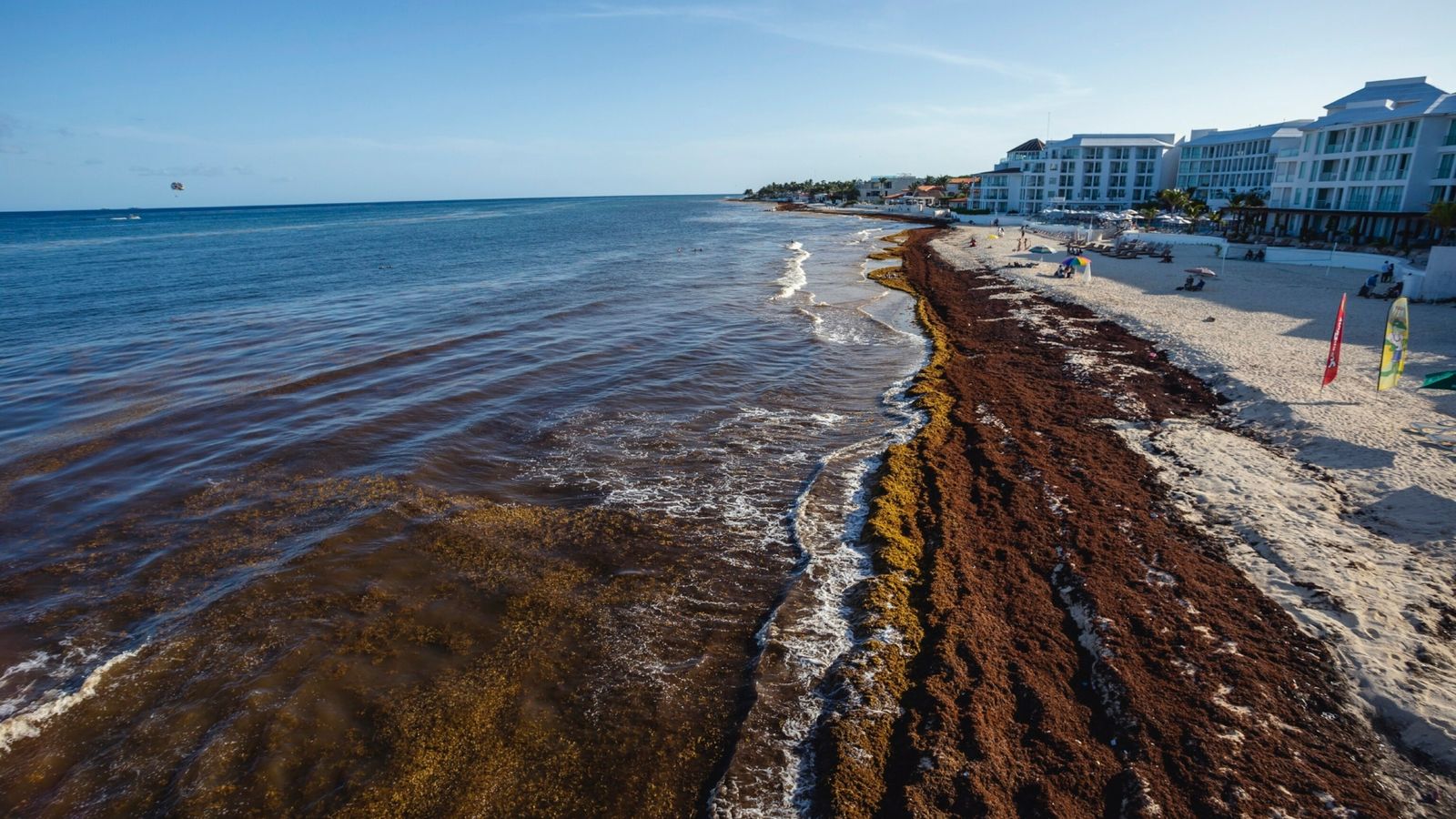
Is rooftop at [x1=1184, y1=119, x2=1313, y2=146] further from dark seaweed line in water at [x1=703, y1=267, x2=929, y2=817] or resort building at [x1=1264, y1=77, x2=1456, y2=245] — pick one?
dark seaweed line in water at [x1=703, y1=267, x2=929, y2=817]

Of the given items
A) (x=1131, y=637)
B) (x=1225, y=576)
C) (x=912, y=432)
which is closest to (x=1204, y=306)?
(x=912, y=432)

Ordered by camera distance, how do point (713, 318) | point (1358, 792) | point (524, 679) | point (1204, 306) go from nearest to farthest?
point (1358, 792), point (524, 679), point (1204, 306), point (713, 318)

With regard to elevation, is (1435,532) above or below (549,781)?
above

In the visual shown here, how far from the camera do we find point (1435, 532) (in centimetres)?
1196

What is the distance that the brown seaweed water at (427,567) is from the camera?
8555 millimetres

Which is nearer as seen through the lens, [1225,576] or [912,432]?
[1225,576]

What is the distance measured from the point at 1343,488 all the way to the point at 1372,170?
5556 cm

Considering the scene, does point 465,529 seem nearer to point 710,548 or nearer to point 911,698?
point 710,548

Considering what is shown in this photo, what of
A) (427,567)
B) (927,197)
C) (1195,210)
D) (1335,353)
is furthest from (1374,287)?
(927,197)

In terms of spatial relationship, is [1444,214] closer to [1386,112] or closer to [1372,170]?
[1372,170]

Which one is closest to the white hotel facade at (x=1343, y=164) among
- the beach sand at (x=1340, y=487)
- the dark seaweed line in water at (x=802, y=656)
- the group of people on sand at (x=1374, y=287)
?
the group of people on sand at (x=1374, y=287)

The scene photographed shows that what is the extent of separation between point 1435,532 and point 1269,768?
792 cm

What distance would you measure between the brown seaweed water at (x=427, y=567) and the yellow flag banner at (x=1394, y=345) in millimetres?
12473

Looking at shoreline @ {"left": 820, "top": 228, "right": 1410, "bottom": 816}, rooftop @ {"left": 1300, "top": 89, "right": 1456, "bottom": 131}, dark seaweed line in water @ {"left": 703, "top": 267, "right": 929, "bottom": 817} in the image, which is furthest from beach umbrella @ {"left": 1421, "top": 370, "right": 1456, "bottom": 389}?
rooftop @ {"left": 1300, "top": 89, "right": 1456, "bottom": 131}
